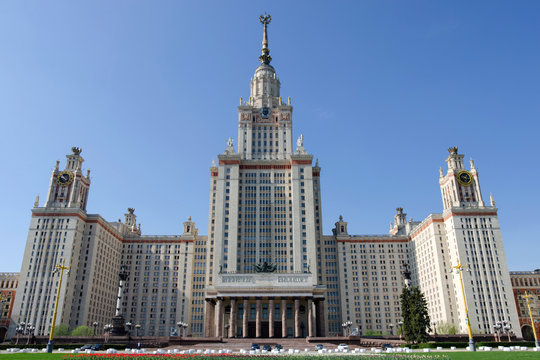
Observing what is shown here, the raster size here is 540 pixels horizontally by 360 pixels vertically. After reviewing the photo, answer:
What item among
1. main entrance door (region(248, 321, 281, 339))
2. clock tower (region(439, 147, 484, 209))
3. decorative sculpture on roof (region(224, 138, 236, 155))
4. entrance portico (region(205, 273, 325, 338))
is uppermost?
decorative sculpture on roof (region(224, 138, 236, 155))

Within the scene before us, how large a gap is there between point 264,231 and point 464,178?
5739 centimetres

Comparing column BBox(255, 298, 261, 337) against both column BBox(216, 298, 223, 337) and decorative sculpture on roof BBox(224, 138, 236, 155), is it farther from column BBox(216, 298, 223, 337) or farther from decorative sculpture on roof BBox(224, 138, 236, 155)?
decorative sculpture on roof BBox(224, 138, 236, 155)

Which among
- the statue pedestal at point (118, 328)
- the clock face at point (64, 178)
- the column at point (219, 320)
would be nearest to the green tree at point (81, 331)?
the statue pedestal at point (118, 328)

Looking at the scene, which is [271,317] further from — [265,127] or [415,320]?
[265,127]

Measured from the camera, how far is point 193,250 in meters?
129

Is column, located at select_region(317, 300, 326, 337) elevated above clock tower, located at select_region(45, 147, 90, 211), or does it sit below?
below

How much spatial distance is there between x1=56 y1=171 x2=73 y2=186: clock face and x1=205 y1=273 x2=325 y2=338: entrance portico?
4877 cm

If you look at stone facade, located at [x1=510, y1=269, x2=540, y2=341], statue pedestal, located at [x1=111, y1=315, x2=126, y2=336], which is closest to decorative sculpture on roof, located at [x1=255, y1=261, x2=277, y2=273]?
statue pedestal, located at [x1=111, y1=315, x2=126, y2=336]

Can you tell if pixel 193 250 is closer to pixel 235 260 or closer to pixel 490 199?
pixel 235 260

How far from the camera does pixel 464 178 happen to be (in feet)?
369

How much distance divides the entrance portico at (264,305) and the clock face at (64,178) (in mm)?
48768

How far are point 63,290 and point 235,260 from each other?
42811mm

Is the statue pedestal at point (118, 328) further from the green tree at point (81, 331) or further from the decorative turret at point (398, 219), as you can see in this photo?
the decorative turret at point (398, 219)

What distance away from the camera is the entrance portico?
9506 cm
